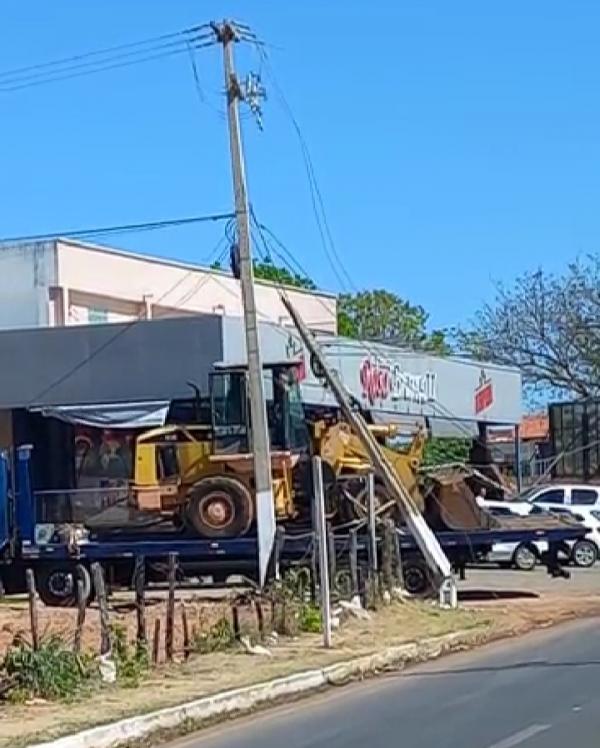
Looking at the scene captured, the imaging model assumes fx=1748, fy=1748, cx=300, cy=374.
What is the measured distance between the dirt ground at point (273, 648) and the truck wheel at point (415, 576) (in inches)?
29.9

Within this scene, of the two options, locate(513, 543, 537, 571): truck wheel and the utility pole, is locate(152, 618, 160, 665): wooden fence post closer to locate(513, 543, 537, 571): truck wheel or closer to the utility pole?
the utility pole

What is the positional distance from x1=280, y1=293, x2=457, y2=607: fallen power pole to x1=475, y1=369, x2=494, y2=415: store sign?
19217 millimetres

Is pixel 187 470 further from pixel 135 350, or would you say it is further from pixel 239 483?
pixel 135 350

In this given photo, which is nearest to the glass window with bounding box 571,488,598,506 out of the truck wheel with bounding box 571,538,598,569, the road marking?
the truck wheel with bounding box 571,538,598,569

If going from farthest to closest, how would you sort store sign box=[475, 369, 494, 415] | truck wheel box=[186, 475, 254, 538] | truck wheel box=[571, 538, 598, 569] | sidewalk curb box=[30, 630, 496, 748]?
store sign box=[475, 369, 494, 415] < truck wheel box=[571, 538, 598, 569] < truck wheel box=[186, 475, 254, 538] < sidewalk curb box=[30, 630, 496, 748]

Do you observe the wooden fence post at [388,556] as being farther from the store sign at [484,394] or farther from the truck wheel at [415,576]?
the store sign at [484,394]

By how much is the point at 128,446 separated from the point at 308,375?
478 cm

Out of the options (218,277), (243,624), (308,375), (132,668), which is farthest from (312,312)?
(132,668)

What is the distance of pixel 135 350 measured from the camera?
38.5 metres

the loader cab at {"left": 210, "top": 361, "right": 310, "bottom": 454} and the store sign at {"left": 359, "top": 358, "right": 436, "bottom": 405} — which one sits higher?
the store sign at {"left": 359, "top": 358, "right": 436, "bottom": 405}

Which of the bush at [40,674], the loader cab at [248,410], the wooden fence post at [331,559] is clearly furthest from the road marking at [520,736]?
the loader cab at [248,410]

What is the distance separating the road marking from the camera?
13031mm

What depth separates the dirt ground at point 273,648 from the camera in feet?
50.1

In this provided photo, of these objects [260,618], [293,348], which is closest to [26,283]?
[293,348]
